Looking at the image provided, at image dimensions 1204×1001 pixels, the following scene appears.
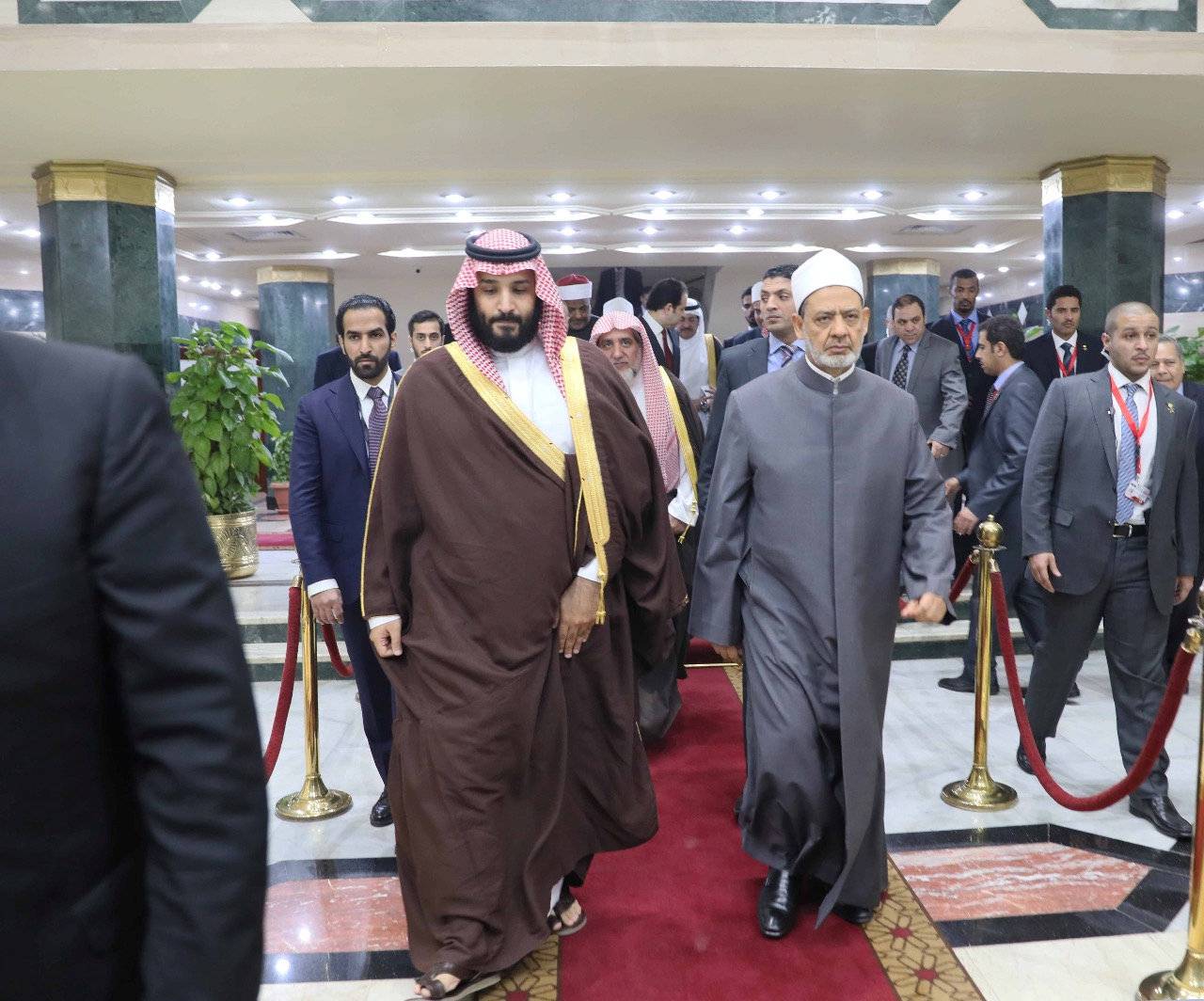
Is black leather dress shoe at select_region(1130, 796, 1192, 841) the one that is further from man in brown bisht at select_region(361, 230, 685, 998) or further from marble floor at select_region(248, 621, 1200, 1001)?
man in brown bisht at select_region(361, 230, 685, 998)

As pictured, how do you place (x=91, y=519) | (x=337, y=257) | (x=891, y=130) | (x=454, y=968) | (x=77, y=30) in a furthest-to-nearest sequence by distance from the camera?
1. (x=337, y=257)
2. (x=891, y=130)
3. (x=77, y=30)
4. (x=454, y=968)
5. (x=91, y=519)

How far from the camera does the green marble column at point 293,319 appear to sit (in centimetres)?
1588

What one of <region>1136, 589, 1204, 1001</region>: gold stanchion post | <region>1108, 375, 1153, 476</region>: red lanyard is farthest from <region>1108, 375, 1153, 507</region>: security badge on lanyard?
<region>1136, 589, 1204, 1001</region>: gold stanchion post

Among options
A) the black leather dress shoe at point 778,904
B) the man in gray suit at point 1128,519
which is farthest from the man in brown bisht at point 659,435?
the black leather dress shoe at point 778,904

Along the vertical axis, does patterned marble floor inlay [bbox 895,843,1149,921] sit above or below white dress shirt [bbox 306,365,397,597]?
below

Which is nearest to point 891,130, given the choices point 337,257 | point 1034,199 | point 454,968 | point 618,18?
point 618,18

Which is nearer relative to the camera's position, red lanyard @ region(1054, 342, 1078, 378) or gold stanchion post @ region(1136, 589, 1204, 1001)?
gold stanchion post @ region(1136, 589, 1204, 1001)

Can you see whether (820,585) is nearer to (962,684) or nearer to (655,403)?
(655,403)

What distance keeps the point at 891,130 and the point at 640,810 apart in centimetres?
673

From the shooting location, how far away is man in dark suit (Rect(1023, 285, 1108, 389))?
20.9ft

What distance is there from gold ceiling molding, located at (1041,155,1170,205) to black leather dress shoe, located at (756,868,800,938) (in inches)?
319

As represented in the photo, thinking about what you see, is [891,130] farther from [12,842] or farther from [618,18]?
[12,842]

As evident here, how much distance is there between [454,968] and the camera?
2.69 meters

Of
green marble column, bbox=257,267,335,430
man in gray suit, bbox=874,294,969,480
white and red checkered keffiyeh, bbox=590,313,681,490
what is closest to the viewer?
white and red checkered keffiyeh, bbox=590,313,681,490
